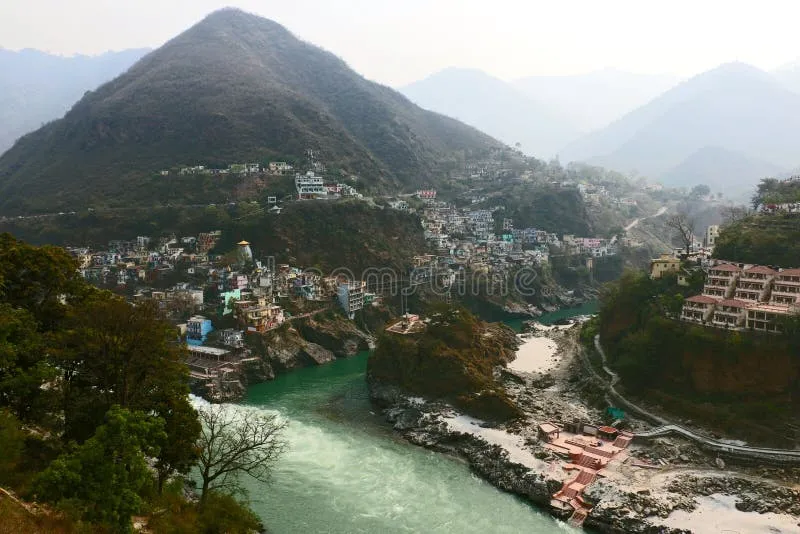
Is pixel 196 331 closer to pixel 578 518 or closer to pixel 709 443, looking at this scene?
pixel 578 518

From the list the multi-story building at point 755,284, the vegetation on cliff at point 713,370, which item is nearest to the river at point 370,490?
the vegetation on cliff at point 713,370

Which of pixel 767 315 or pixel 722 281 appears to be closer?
pixel 767 315

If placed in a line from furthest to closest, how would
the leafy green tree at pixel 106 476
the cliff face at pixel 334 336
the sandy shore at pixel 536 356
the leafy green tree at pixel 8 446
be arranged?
the cliff face at pixel 334 336, the sandy shore at pixel 536 356, the leafy green tree at pixel 8 446, the leafy green tree at pixel 106 476

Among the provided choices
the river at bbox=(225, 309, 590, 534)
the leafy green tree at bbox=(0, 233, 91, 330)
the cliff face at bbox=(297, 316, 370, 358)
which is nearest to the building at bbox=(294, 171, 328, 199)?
the cliff face at bbox=(297, 316, 370, 358)

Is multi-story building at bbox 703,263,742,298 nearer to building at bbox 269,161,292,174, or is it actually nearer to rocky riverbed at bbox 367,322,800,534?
rocky riverbed at bbox 367,322,800,534

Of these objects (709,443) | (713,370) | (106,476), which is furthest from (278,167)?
(106,476)

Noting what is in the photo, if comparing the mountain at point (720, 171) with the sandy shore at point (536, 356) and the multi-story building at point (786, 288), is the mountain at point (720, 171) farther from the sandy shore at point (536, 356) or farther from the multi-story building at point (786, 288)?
the multi-story building at point (786, 288)
